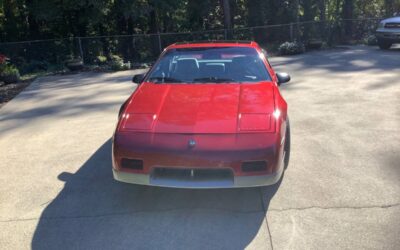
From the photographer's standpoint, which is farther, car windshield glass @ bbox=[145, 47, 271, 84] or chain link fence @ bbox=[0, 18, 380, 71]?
chain link fence @ bbox=[0, 18, 380, 71]

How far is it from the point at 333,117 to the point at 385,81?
3.76 meters

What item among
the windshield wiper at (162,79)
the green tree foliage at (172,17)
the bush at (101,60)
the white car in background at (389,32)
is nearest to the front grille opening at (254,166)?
the windshield wiper at (162,79)

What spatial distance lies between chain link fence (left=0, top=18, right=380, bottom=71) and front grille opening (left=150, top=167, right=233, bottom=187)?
46.2 feet

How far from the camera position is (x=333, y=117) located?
6.86 metres

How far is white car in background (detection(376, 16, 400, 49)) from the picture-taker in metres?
15.6

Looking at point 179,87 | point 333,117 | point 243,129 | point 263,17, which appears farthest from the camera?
point 263,17

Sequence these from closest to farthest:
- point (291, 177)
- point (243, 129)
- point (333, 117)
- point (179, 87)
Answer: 1. point (243, 129)
2. point (291, 177)
3. point (179, 87)
4. point (333, 117)

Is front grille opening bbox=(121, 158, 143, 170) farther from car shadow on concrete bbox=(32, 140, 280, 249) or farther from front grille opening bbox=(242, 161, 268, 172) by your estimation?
front grille opening bbox=(242, 161, 268, 172)

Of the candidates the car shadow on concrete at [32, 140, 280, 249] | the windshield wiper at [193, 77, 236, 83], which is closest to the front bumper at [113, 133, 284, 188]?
the car shadow on concrete at [32, 140, 280, 249]

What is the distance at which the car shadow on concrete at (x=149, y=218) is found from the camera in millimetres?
3404

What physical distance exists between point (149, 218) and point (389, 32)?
48.7ft

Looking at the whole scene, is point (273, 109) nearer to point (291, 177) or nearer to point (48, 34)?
point (291, 177)

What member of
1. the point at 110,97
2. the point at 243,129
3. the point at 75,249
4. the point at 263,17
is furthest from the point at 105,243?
the point at 263,17

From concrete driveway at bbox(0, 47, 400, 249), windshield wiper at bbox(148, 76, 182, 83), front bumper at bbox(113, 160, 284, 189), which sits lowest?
concrete driveway at bbox(0, 47, 400, 249)
